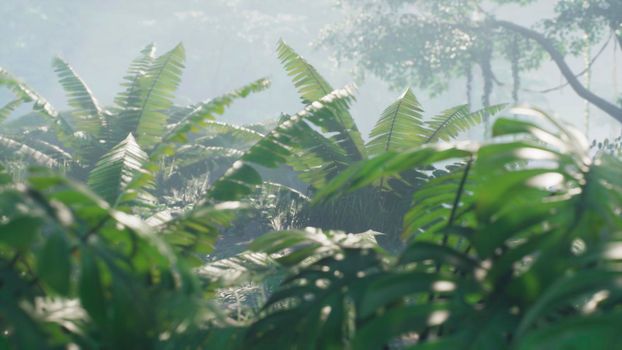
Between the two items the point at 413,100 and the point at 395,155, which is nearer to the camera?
the point at 395,155

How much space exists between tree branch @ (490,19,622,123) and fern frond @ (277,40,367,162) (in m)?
13.1

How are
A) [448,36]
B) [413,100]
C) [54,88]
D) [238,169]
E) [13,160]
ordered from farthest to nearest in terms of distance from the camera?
[54,88] < [448,36] < [13,160] < [413,100] < [238,169]

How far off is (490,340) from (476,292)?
0.58ft

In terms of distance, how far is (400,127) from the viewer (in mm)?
6570

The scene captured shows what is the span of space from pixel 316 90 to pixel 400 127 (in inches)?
35.7

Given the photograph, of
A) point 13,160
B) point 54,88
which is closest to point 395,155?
point 13,160

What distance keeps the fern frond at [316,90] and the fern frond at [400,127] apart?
0.28 metres

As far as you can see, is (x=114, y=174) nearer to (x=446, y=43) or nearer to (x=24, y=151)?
(x=24, y=151)

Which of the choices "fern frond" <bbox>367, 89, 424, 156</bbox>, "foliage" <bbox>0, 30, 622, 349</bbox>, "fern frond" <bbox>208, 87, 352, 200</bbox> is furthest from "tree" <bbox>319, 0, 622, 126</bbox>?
"foliage" <bbox>0, 30, 622, 349</bbox>

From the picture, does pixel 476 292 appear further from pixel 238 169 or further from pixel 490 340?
pixel 238 169

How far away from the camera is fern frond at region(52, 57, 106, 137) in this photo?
8203mm

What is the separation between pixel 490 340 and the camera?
4.24ft

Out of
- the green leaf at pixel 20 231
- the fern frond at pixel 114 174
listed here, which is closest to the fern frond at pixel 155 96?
the fern frond at pixel 114 174

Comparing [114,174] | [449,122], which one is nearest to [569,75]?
[449,122]
